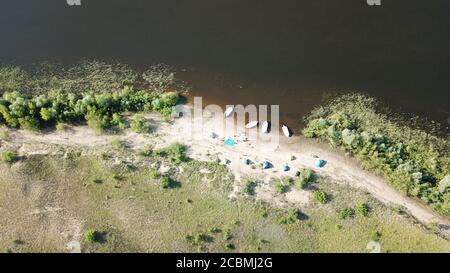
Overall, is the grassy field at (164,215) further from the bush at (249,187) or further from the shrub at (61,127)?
the shrub at (61,127)

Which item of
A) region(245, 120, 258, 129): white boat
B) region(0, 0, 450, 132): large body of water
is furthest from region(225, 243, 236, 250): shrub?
region(0, 0, 450, 132): large body of water

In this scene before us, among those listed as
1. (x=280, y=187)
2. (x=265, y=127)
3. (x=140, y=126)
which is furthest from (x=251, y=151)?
(x=140, y=126)

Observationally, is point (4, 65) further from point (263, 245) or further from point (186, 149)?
point (263, 245)

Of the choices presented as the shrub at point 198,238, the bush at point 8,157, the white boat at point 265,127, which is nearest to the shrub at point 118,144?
the bush at point 8,157

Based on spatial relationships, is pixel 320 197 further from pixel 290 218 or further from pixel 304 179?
pixel 290 218

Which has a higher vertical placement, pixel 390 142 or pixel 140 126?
pixel 140 126
